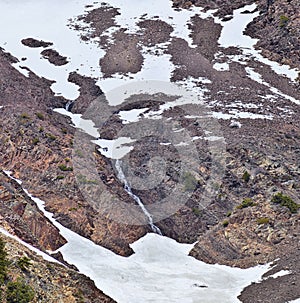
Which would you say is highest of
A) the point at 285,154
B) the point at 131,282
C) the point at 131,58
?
the point at 131,282

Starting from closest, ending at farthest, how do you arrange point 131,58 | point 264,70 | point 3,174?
point 3,174 → point 264,70 → point 131,58

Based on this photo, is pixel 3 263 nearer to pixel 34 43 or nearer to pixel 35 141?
pixel 35 141

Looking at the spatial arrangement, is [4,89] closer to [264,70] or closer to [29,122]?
[29,122]

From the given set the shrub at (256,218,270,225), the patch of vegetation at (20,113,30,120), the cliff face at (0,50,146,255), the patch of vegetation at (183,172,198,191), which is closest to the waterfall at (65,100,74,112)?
the cliff face at (0,50,146,255)

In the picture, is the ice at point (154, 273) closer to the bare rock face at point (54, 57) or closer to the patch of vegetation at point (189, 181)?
the patch of vegetation at point (189, 181)

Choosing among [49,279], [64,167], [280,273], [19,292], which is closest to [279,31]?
[64,167]

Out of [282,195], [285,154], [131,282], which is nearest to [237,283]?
[131,282]
